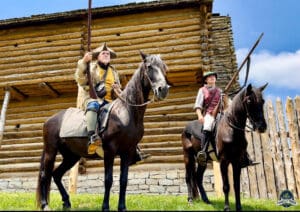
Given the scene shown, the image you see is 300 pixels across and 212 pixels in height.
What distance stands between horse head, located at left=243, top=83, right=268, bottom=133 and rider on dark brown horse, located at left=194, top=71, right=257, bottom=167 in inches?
44.6

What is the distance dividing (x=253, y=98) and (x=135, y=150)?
2.01m

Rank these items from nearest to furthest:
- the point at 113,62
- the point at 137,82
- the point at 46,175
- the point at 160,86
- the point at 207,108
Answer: the point at 160,86 < the point at 137,82 < the point at 46,175 < the point at 207,108 < the point at 113,62

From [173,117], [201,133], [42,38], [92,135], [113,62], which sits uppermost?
[42,38]

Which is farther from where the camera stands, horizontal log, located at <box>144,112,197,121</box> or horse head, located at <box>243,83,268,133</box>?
horizontal log, located at <box>144,112,197,121</box>

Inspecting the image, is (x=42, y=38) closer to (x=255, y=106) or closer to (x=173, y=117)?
(x=173, y=117)

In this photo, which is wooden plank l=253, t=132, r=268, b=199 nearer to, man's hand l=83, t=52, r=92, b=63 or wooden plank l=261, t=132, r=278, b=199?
wooden plank l=261, t=132, r=278, b=199

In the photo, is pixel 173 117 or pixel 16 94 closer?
pixel 173 117

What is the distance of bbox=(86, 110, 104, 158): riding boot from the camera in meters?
4.95

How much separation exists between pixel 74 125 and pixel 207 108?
8.89 ft

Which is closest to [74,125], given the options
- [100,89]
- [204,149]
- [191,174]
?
[100,89]

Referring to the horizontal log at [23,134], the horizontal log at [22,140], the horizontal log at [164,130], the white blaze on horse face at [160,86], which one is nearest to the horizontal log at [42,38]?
the horizontal log at [23,134]

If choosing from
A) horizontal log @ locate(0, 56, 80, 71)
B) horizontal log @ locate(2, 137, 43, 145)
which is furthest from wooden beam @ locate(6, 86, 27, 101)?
horizontal log @ locate(2, 137, 43, 145)

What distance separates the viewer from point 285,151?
8898 millimetres

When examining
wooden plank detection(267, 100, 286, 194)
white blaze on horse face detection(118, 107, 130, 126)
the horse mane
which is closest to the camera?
white blaze on horse face detection(118, 107, 130, 126)
